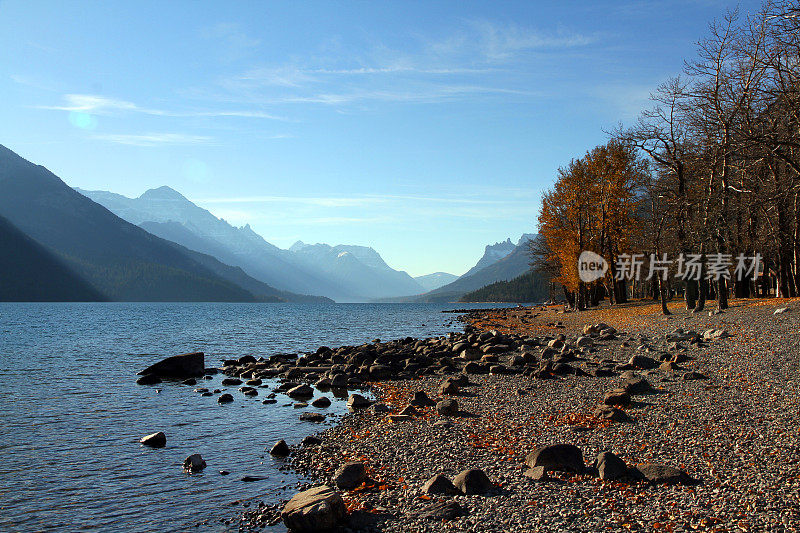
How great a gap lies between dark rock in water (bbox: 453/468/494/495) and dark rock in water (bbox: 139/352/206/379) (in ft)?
86.8

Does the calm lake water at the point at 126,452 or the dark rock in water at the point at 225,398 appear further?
the dark rock in water at the point at 225,398

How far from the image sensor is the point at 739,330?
2700 cm

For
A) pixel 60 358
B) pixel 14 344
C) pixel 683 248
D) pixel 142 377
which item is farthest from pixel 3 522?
pixel 14 344

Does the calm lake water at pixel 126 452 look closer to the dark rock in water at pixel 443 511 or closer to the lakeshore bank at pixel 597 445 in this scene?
the lakeshore bank at pixel 597 445

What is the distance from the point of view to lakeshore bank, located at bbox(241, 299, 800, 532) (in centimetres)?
918

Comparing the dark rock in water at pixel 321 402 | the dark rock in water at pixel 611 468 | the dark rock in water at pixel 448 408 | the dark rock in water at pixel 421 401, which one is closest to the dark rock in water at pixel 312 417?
the dark rock in water at pixel 321 402

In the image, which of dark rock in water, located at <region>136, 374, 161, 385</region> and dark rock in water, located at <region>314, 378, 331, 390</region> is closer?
dark rock in water, located at <region>314, 378, 331, 390</region>

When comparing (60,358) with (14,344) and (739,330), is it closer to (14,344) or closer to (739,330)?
(14,344)

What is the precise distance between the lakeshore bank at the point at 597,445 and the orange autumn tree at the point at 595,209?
27.7m

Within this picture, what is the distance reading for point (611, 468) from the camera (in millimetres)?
10664

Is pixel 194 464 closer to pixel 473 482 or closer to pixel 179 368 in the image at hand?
pixel 473 482

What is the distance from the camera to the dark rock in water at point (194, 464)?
45.5 feet

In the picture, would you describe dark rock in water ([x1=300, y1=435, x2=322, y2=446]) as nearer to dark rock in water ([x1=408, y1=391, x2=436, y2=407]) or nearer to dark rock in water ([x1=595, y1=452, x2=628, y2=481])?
dark rock in water ([x1=408, y1=391, x2=436, y2=407])

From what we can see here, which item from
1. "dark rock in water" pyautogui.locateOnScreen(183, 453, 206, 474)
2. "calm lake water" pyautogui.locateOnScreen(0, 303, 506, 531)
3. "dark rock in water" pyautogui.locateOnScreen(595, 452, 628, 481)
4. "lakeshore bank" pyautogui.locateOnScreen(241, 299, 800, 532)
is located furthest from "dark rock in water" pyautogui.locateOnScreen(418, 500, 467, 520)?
"dark rock in water" pyautogui.locateOnScreen(183, 453, 206, 474)
